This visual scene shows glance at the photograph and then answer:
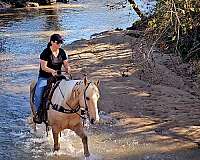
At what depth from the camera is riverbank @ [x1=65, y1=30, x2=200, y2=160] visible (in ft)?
34.1

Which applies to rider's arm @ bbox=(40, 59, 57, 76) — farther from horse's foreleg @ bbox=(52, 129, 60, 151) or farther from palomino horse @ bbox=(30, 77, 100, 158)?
horse's foreleg @ bbox=(52, 129, 60, 151)

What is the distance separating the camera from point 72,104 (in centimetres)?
845

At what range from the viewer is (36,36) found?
1166 inches

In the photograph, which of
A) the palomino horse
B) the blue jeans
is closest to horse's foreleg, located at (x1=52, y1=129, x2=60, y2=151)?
the palomino horse

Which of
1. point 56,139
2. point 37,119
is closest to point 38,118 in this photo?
point 37,119

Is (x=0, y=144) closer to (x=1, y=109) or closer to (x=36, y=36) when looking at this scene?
(x=1, y=109)

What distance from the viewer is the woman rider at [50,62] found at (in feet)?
29.7

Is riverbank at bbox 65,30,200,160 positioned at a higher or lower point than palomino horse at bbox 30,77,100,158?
lower

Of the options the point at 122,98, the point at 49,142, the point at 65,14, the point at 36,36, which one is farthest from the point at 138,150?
the point at 65,14

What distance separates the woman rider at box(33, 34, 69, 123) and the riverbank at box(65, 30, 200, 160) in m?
1.66

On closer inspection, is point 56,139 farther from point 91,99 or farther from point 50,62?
point 91,99

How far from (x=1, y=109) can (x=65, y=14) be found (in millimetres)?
29255

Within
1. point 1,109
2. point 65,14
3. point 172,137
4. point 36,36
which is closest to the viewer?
point 172,137

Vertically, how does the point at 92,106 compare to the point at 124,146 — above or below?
above
